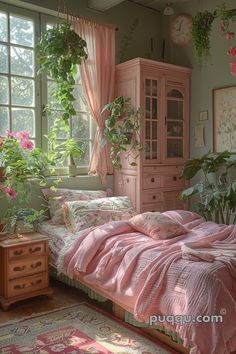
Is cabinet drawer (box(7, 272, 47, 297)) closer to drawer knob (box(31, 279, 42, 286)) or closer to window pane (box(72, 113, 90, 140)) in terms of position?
drawer knob (box(31, 279, 42, 286))

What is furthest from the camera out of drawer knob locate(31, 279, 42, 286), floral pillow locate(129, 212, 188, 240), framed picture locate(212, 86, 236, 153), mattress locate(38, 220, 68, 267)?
framed picture locate(212, 86, 236, 153)

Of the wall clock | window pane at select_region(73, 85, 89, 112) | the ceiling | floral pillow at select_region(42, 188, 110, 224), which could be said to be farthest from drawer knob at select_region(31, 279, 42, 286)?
the wall clock

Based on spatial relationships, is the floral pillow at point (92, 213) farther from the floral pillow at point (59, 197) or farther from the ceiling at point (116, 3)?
the ceiling at point (116, 3)

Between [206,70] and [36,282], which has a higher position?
[206,70]

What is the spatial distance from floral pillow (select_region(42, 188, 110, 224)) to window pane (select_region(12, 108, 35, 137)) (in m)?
0.63

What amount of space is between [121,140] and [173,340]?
2.12 meters

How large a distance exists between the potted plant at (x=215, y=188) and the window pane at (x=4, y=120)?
74.1 inches

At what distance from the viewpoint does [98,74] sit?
12.9ft

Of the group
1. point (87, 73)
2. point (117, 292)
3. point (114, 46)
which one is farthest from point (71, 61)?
point (117, 292)

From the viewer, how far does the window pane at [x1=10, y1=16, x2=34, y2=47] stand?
3.50 meters

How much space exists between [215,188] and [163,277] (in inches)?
71.2

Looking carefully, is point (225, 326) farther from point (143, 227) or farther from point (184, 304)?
point (143, 227)

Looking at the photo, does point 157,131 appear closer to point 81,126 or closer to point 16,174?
point 81,126

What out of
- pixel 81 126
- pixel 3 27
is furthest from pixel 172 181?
pixel 3 27
